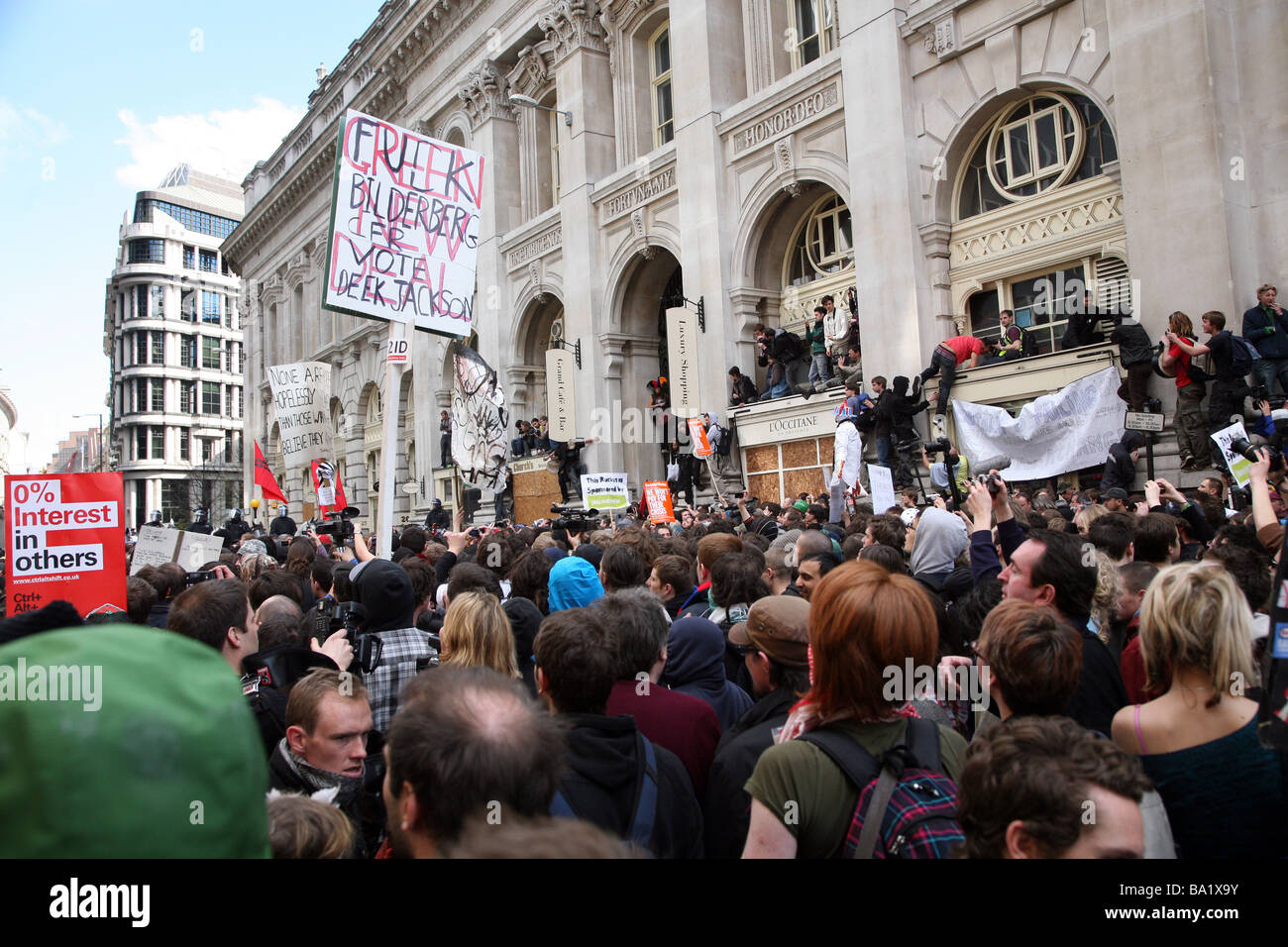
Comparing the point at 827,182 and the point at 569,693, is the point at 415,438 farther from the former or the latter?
the point at 569,693

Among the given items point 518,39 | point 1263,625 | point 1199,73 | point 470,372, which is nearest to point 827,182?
point 1199,73

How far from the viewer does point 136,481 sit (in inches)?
3093

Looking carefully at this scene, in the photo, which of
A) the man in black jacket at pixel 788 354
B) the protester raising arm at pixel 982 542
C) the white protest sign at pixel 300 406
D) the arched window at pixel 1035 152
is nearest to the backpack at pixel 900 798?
the protester raising arm at pixel 982 542

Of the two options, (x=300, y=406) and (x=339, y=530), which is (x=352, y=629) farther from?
(x=300, y=406)

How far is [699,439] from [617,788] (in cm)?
1691

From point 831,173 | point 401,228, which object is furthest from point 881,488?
point 831,173

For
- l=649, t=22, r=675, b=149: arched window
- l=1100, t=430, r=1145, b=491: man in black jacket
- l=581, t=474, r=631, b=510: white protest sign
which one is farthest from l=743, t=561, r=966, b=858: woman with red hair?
l=649, t=22, r=675, b=149: arched window

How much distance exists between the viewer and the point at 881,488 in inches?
380

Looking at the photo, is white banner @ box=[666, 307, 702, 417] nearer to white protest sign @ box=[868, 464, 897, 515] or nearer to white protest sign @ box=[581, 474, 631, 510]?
white protest sign @ box=[581, 474, 631, 510]

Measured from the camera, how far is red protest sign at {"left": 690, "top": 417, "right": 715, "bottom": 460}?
1923 cm

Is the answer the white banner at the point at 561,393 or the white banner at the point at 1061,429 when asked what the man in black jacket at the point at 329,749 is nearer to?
the white banner at the point at 1061,429

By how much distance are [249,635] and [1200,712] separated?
13.2ft

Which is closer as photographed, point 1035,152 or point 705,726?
point 705,726

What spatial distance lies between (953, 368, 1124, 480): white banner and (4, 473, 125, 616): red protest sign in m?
11.9
